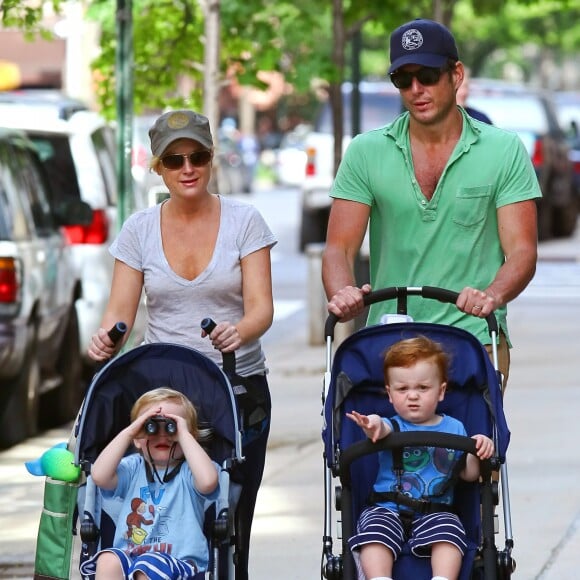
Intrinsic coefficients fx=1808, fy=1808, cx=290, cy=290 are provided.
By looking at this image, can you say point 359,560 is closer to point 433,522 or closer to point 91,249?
point 433,522

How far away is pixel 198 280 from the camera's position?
5738 mm

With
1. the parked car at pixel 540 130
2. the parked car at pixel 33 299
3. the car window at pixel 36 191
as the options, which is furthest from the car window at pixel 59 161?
the parked car at pixel 540 130

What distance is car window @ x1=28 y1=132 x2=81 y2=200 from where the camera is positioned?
12859mm

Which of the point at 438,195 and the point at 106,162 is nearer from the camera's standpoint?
the point at 438,195

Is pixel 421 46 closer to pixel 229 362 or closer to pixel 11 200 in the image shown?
pixel 229 362

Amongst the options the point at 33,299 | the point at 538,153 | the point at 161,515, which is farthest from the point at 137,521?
the point at 538,153

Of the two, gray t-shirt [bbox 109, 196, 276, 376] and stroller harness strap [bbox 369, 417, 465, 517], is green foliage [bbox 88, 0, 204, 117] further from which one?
stroller harness strap [bbox 369, 417, 465, 517]

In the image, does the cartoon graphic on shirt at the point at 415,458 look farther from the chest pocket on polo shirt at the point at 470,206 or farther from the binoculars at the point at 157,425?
the chest pocket on polo shirt at the point at 470,206

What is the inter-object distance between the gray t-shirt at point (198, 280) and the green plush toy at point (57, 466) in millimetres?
524

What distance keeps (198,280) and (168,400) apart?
18.3 inches

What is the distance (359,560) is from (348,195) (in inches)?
50.9

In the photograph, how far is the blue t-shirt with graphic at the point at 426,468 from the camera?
5.36 meters

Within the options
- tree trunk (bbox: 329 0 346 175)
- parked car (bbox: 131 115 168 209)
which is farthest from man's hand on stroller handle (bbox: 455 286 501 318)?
parked car (bbox: 131 115 168 209)

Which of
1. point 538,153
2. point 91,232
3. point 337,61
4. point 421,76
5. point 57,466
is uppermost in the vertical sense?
point 337,61
